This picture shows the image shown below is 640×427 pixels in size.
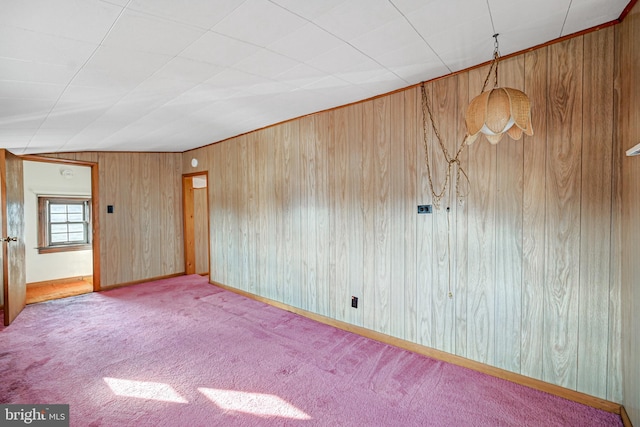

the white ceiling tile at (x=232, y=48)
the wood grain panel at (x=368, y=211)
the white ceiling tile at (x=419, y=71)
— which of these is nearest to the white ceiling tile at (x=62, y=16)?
the white ceiling tile at (x=232, y=48)

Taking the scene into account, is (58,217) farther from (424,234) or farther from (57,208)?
(424,234)

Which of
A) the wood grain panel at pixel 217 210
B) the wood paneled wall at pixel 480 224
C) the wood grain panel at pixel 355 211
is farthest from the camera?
the wood grain panel at pixel 217 210

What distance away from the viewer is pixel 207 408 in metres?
2.03

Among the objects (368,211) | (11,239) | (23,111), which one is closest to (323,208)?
(368,211)

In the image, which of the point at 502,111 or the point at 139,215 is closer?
the point at 502,111

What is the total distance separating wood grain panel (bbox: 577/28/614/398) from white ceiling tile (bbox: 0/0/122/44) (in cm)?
277

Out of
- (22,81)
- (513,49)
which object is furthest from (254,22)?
(513,49)

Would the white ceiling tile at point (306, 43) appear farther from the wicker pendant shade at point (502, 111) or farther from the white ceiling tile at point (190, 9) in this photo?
the wicker pendant shade at point (502, 111)

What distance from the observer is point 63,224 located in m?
5.64

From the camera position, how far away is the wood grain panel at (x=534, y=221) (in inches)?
83.4

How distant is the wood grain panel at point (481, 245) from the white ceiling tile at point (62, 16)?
247 centimetres

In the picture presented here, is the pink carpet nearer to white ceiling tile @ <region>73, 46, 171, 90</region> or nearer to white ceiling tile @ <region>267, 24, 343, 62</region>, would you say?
white ceiling tile @ <region>73, 46, 171, 90</region>

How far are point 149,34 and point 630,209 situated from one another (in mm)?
2868

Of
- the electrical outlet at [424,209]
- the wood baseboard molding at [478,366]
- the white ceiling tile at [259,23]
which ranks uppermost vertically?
the white ceiling tile at [259,23]
